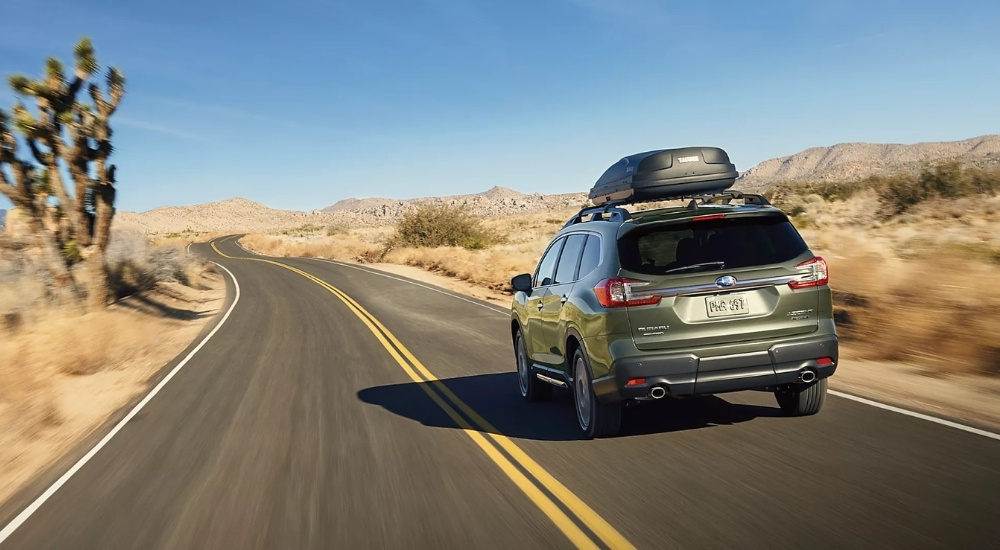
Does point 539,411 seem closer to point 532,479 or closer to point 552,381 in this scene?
point 552,381

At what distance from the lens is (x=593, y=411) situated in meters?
6.74

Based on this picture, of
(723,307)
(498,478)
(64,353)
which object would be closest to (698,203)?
(723,307)

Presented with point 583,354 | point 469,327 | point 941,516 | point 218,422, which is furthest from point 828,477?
point 469,327

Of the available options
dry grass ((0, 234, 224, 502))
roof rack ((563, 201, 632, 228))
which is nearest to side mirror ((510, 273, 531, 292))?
roof rack ((563, 201, 632, 228))

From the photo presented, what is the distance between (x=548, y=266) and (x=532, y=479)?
3.10 meters

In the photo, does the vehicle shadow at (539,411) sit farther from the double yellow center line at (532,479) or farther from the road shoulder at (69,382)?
the road shoulder at (69,382)

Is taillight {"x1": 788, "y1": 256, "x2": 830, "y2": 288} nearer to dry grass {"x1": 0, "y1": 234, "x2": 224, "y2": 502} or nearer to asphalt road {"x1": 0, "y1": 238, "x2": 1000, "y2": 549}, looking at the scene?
asphalt road {"x1": 0, "y1": 238, "x2": 1000, "y2": 549}

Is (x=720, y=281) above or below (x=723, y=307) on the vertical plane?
above

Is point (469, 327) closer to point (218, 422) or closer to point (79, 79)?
point (218, 422)

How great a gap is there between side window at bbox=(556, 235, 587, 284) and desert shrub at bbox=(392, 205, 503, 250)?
121 feet

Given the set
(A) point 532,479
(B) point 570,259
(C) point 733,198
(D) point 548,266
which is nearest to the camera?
(A) point 532,479

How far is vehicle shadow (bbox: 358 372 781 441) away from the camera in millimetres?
7348

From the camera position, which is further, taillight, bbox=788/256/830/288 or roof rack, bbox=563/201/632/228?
roof rack, bbox=563/201/632/228

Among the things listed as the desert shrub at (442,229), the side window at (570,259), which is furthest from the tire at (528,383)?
the desert shrub at (442,229)
